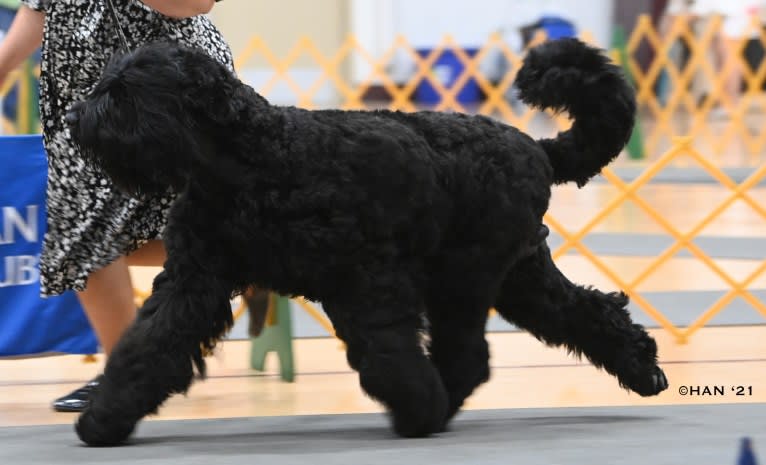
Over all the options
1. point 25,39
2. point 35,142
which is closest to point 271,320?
point 35,142

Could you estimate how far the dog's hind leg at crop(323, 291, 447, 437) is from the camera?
3447 mm

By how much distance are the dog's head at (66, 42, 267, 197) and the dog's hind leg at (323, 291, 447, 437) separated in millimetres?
549

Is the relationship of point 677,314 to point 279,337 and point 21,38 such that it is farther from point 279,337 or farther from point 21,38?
point 21,38

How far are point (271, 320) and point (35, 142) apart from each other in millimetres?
1011

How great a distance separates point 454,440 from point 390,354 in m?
0.33

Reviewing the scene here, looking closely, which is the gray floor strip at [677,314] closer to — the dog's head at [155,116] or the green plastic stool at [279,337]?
the green plastic stool at [279,337]

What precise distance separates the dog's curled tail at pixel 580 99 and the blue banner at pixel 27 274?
173 cm

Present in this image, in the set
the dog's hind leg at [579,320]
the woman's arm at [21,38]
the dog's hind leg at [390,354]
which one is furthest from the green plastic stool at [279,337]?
the dog's hind leg at [390,354]

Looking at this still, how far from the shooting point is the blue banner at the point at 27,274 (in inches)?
183

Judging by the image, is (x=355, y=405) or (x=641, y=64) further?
(x=641, y=64)

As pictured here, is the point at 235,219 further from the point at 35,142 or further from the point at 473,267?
the point at 35,142

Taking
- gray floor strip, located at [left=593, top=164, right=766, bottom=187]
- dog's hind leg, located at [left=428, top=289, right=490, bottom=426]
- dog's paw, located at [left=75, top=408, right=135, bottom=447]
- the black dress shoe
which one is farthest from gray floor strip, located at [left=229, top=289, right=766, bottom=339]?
gray floor strip, located at [left=593, top=164, right=766, bottom=187]

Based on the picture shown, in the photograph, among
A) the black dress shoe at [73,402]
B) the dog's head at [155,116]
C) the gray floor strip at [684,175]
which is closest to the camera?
the dog's head at [155,116]

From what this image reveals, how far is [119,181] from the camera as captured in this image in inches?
132
